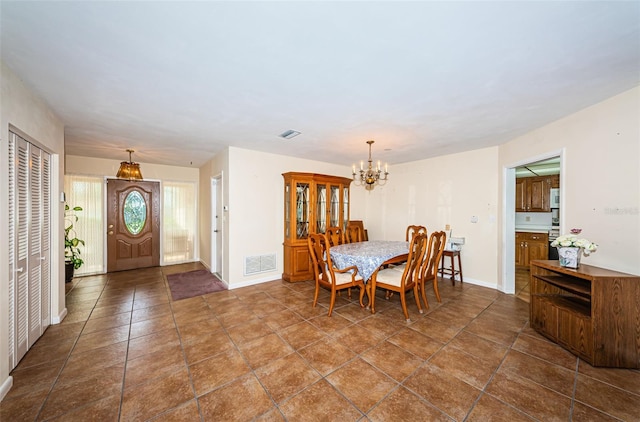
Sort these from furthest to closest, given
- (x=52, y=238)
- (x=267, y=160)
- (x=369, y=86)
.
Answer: (x=267, y=160) < (x=52, y=238) < (x=369, y=86)

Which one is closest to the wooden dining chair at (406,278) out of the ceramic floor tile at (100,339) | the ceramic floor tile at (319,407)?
the ceramic floor tile at (319,407)

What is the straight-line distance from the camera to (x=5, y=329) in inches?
68.8

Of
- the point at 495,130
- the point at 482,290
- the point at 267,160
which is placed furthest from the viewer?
the point at 267,160

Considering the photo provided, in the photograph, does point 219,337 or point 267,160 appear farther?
point 267,160

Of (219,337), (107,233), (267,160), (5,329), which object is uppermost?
(267,160)

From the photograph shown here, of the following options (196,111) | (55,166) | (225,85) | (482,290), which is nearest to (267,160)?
(196,111)

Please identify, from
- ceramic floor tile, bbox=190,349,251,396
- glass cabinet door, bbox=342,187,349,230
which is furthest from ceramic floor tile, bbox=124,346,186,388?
glass cabinet door, bbox=342,187,349,230

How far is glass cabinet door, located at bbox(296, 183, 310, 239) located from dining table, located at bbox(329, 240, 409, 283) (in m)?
1.22

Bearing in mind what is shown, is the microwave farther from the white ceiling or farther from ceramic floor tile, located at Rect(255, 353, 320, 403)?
ceramic floor tile, located at Rect(255, 353, 320, 403)

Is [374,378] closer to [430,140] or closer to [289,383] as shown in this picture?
[289,383]

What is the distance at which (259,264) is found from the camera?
429 centimetres

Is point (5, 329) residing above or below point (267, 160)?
below

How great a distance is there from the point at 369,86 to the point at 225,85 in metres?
1.25

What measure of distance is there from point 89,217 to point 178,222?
5.16ft
